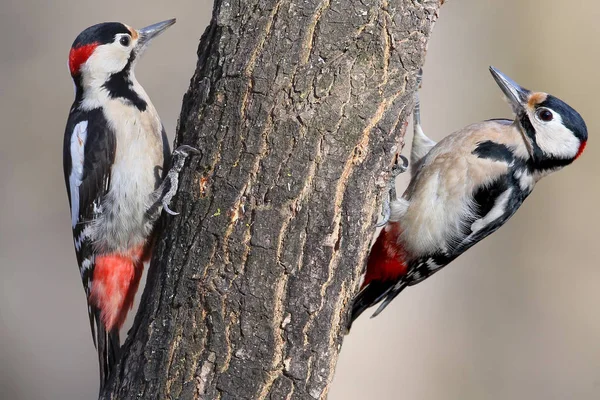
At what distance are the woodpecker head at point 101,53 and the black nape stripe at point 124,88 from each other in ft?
0.04

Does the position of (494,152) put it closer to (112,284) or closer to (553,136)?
(553,136)

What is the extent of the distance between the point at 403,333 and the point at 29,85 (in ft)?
11.1

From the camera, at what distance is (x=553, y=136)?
3.14m

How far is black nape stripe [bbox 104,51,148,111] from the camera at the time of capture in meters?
2.95

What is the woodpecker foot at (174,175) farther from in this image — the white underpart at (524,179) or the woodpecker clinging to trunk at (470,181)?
the white underpart at (524,179)

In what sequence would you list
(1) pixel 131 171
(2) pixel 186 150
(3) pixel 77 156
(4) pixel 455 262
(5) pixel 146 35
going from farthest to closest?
(4) pixel 455 262
(5) pixel 146 35
(3) pixel 77 156
(1) pixel 131 171
(2) pixel 186 150

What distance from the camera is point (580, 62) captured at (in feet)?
19.3

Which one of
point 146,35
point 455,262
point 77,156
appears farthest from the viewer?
point 455,262

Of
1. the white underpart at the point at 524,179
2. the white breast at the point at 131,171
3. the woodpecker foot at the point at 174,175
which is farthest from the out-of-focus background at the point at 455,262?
the woodpecker foot at the point at 174,175

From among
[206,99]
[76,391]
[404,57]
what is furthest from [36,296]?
[404,57]

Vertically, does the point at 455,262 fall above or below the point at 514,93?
below

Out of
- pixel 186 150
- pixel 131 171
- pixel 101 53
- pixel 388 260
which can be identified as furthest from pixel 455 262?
pixel 186 150

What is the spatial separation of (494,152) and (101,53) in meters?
1.70

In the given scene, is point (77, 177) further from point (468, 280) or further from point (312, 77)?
point (468, 280)
